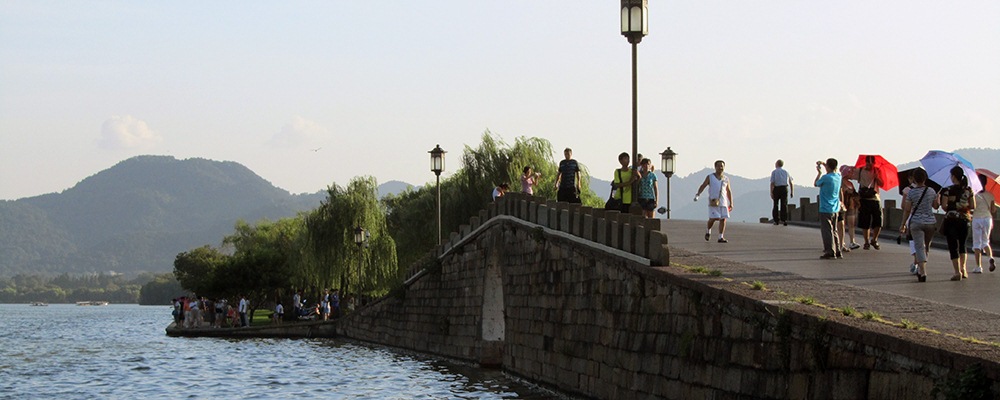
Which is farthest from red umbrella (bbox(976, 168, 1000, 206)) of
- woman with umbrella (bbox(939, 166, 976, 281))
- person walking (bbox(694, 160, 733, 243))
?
woman with umbrella (bbox(939, 166, 976, 281))

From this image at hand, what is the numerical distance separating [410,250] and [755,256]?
1683 inches

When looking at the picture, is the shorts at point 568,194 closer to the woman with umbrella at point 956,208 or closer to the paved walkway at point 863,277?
the paved walkway at point 863,277

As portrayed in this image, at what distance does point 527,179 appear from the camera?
1145 inches

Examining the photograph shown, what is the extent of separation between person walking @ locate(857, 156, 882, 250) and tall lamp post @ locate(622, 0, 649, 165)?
460 centimetres

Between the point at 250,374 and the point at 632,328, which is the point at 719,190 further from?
the point at 250,374

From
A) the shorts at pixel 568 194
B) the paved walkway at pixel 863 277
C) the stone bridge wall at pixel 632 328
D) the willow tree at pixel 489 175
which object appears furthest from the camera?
the willow tree at pixel 489 175

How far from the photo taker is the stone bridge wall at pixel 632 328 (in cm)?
1020

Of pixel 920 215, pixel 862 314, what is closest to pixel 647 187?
pixel 920 215

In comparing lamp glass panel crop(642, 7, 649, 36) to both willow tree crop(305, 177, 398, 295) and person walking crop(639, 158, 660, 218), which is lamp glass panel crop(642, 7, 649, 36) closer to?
person walking crop(639, 158, 660, 218)

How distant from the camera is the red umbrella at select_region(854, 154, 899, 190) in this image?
846 inches

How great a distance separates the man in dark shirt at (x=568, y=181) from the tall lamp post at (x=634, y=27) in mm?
6536

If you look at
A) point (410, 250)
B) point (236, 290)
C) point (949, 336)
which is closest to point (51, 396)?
point (949, 336)

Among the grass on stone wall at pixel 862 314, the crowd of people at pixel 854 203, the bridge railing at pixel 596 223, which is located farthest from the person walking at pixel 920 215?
the bridge railing at pixel 596 223

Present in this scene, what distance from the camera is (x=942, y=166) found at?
17641mm
